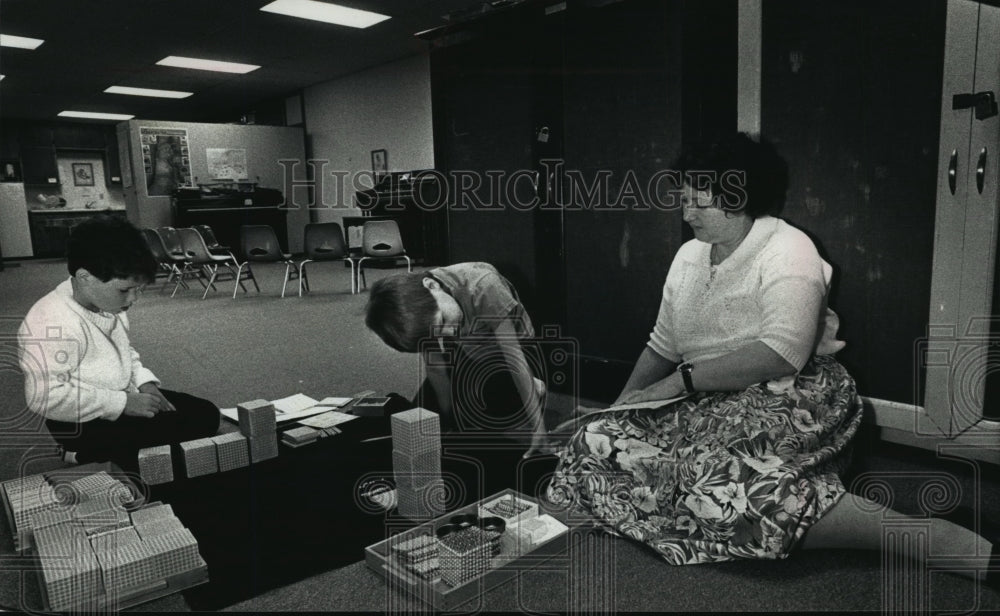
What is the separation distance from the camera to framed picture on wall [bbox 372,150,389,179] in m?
10.2

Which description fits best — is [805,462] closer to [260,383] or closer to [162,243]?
[260,383]

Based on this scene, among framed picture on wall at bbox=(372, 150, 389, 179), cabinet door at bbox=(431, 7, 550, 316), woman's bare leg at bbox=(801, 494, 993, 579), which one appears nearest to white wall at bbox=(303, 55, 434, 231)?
framed picture on wall at bbox=(372, 150, 389, 179)

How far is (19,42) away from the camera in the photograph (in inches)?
313

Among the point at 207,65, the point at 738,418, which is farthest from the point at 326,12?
the point at 738,418

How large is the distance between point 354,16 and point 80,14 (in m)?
2.73

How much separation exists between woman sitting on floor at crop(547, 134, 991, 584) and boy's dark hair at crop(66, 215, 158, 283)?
150cm

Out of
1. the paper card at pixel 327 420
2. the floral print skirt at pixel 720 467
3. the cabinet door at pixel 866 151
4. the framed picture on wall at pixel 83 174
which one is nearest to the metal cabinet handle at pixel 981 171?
the cabinet door at pixel 866 151

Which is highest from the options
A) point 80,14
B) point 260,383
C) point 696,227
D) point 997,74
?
point 80,14

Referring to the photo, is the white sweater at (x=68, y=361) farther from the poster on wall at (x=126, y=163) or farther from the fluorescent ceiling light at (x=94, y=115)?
the fluorescent ceiling light at (x=94, y=115)

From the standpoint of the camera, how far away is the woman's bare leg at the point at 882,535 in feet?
5.23

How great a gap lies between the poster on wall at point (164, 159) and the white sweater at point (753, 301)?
429 inches

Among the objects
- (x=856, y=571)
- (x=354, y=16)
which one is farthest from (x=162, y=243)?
(x=856, y=571)

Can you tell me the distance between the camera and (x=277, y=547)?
73.9 inches

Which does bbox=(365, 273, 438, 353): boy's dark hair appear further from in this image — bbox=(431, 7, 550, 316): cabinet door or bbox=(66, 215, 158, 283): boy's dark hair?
bbox=(431, 7, 550, 316): cabinet door
